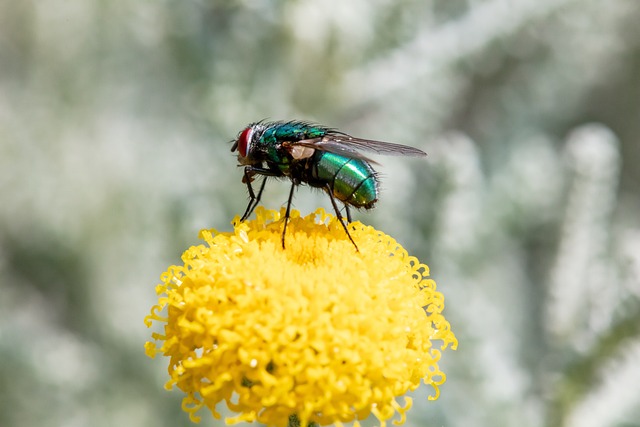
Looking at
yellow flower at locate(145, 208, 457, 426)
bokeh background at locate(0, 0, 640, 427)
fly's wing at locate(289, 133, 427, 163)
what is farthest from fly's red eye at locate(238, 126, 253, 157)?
bokeh background at locate(0, 0, 640, 427)

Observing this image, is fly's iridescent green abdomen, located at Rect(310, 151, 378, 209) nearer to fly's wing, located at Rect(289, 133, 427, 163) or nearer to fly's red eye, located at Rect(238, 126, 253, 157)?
fly's wing, located at Rect(289, 133, 427, 163)

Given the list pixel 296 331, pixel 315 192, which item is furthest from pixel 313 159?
pixel 315 192

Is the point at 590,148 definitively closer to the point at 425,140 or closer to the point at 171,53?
the point at 425,140

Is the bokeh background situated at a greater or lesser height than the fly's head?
greater

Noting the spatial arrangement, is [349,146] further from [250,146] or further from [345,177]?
[250,146]

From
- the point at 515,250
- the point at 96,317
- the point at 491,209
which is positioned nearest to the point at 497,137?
Result: the point at 515,250
